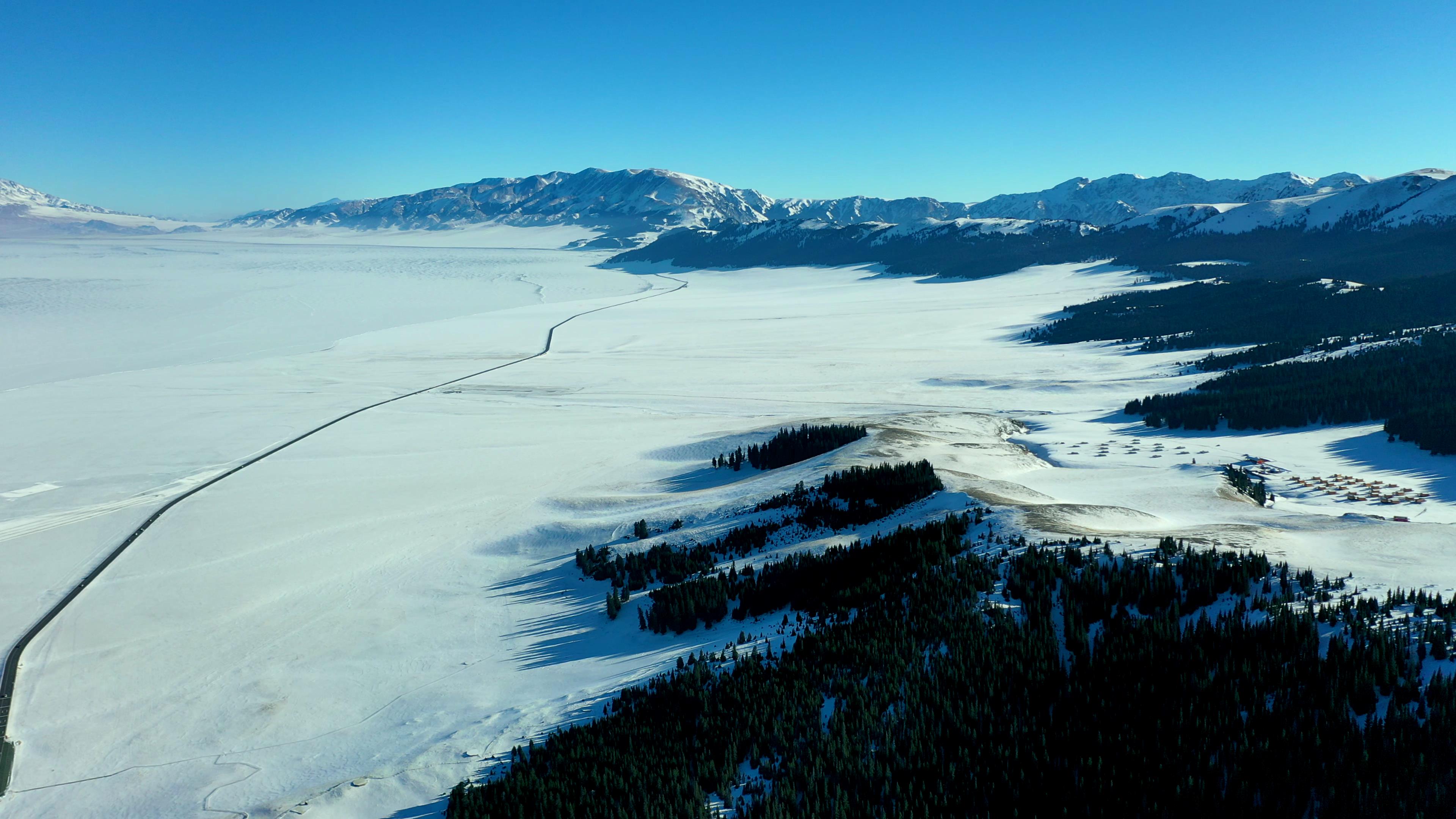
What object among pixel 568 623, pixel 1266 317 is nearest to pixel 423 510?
pixel 568 623

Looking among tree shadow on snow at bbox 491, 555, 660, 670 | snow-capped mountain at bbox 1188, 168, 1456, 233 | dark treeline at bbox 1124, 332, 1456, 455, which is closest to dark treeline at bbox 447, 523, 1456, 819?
tree shadow on snow at bbox 491, 555, 660, 670

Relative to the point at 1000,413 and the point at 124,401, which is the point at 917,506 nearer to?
the point at 1000,413

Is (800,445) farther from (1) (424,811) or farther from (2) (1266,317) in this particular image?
(2) (1266,317)

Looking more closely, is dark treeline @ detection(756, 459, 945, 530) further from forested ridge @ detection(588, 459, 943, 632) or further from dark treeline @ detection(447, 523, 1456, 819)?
dark treeline @ detection(447, 523, 1456, 819)

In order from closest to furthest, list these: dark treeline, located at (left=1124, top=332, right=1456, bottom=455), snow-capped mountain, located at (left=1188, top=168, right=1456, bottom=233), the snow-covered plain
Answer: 1. the snow-covered plain
2. dark treeline, located at (left=1124, top=332, right=1456, bottom=455)
3. snow-capped mountain, located at (left=1188, top=168, right=1456, bottom=233)

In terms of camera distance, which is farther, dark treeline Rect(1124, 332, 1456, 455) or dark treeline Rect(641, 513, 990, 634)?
dark treeline Rect(1124, 332, 1456, 455)

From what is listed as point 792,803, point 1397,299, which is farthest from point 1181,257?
point 792,803
